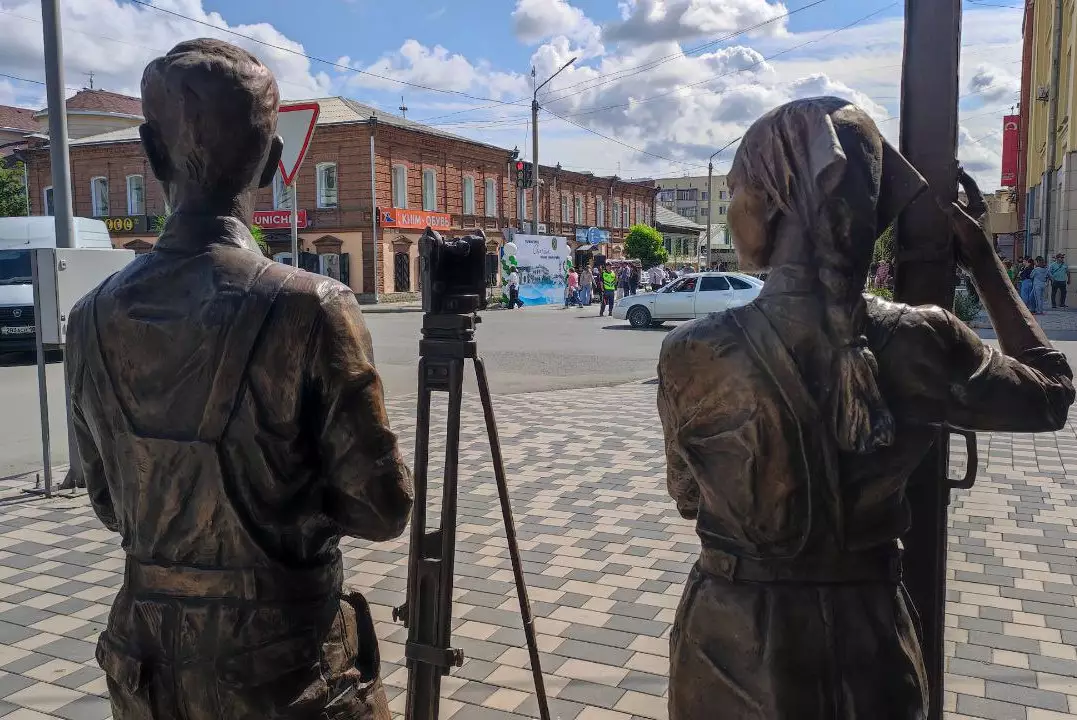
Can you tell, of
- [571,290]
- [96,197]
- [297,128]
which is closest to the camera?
A: [297,128]

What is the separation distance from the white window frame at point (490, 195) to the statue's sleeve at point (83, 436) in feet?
138

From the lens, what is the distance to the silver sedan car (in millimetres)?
20641

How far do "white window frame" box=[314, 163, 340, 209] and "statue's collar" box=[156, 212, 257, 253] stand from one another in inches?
1404

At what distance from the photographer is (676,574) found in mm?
4977

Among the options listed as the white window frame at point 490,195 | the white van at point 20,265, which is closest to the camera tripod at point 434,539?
the white van at point 20,265

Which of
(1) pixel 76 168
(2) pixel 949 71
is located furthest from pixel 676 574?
(1) pixel 76 168

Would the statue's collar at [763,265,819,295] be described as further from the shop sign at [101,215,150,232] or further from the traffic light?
the shop sign at [101,215,150,232]

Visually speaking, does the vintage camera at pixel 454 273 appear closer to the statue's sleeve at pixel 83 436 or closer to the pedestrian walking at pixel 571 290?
the statue's sleeve at pixel 83 436

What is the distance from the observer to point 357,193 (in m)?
35.7

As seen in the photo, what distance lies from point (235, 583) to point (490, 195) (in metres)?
43.0

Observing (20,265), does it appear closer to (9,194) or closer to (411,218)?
(411,218)

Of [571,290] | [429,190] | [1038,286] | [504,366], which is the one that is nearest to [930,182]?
[504,366]

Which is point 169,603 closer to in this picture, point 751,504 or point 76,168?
Result: point 751,504

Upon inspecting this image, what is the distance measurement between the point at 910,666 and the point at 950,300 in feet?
3.31
